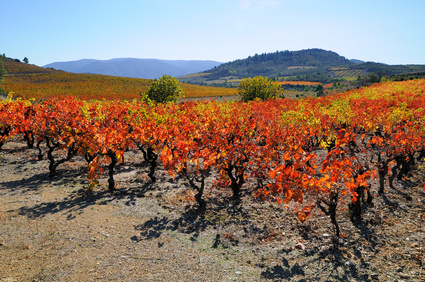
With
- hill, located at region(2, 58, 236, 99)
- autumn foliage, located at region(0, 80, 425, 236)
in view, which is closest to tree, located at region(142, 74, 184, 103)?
autumn foliage, located at region(0, 80, 425, 236)

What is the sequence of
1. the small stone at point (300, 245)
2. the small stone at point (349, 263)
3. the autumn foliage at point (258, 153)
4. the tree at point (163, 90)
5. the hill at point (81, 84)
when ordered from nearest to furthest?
the small stone at point (349, 263), the autumn foliage at point (258, 153), the small stone at point (300, 245), the tree at point (163, 90), the hill at point (81, 84)

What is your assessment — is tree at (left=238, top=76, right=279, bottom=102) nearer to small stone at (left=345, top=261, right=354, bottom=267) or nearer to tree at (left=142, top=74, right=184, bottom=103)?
tree at (left=142, top=74, right=184, bottom=103)

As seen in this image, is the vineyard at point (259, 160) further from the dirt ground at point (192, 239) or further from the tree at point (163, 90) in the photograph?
the tree at point (163, 90)

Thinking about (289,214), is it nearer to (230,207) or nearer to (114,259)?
(230,207)

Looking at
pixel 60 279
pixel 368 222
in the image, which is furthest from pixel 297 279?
pixel 60 279

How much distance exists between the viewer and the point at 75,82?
94438 millimetres

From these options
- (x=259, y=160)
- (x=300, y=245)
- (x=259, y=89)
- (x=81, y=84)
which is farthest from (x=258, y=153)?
(x=81, y=84)

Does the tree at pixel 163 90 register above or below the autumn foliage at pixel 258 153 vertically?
above

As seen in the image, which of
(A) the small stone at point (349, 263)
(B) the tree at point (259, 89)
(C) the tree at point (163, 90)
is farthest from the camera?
(B) the tree at point (259, 89)

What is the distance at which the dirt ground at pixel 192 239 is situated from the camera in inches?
227

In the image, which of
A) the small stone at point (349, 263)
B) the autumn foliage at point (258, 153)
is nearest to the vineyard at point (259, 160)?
the autumn foliage at point (258, 153)

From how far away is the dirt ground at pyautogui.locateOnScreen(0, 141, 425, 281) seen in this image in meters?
5.78

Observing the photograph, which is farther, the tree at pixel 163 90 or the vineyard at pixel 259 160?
the tree at pixel 163 90

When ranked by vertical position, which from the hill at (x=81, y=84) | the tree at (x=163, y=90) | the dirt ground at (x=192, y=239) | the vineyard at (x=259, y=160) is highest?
the hill at (x=81, y=84)
